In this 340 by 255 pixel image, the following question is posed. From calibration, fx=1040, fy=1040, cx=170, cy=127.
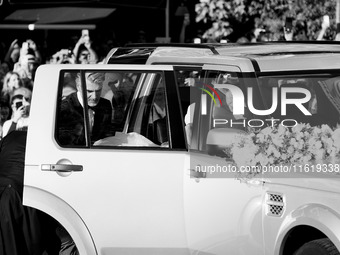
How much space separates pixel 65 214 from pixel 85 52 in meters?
12.1

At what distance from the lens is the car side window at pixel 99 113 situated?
6293mm

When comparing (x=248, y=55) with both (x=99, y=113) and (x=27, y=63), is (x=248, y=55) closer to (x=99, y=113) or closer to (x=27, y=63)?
(x=99, y=113)

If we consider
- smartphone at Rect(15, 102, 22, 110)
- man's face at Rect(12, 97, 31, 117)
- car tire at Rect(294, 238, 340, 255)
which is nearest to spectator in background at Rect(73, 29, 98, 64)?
man's face at Rect(12, 97, 31, 117)

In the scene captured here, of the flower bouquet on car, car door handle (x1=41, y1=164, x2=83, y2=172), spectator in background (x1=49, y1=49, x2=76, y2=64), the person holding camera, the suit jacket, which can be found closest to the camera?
the flower bouquet on car

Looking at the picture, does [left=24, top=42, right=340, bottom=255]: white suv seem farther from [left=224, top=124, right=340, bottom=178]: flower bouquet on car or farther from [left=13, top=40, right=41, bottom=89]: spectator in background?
[left=13, top=40, right=41, bottom=89]: spectator in background

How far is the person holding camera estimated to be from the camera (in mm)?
11524

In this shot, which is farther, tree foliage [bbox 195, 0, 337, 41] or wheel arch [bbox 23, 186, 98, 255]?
tree foliage [bbox 195, 0, 337, 41]

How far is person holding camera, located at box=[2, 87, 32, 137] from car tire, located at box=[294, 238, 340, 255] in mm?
6399

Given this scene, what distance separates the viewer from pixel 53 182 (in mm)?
6203

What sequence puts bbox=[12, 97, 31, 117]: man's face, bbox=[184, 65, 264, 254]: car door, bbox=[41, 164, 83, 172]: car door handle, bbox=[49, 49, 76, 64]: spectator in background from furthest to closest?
bbox=[49, 49, 76, 64]: spectator in background < bbox=[12, 97, 31, 117]: man's face < bbox=[41, 164, 83, 172]: car door handle < bbox=[184, 65, 264, 254]: car door

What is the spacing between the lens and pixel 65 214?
6.21m

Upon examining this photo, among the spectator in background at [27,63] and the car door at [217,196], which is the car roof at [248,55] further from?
the spectator in background at [27,63]

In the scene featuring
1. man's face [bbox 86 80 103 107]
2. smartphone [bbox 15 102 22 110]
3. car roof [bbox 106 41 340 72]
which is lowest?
smartphone [bbox 15 102 22 110]

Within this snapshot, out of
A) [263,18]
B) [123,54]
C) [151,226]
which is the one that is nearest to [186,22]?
[263,18]
